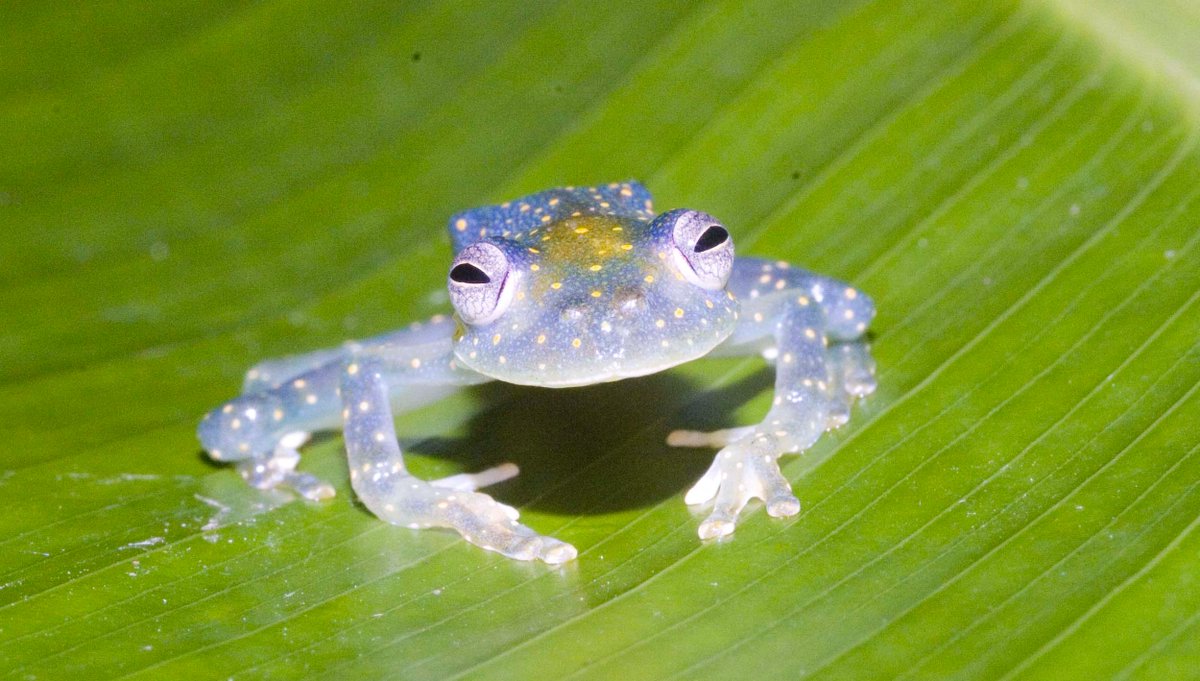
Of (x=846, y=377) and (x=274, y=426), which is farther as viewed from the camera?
(x=274, y=426)

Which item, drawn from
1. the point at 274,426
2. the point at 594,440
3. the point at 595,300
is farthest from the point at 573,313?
the point at 274,426

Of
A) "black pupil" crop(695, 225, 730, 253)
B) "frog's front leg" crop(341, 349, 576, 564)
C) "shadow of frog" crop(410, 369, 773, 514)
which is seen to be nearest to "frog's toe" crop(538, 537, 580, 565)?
"frog's front leg" crop(341, 349, 576, 564)

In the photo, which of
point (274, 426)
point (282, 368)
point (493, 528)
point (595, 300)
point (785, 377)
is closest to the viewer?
point (595, 300)

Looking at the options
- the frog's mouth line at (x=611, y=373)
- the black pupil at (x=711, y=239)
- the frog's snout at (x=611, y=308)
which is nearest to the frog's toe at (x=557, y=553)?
the frog's mouth line at (x=611, y=373)

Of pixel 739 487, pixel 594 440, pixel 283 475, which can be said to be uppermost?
pixel 283 475

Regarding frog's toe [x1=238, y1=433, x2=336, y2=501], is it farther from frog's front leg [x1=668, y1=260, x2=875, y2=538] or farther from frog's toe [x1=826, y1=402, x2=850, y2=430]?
frog's toe [x1=826, y1=402, x2=850, y2=430]

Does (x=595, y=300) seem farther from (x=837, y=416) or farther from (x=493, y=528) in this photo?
(x=837, y=416)

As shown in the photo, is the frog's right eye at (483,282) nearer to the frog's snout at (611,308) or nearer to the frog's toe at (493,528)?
the frog's snout at (611,308)
